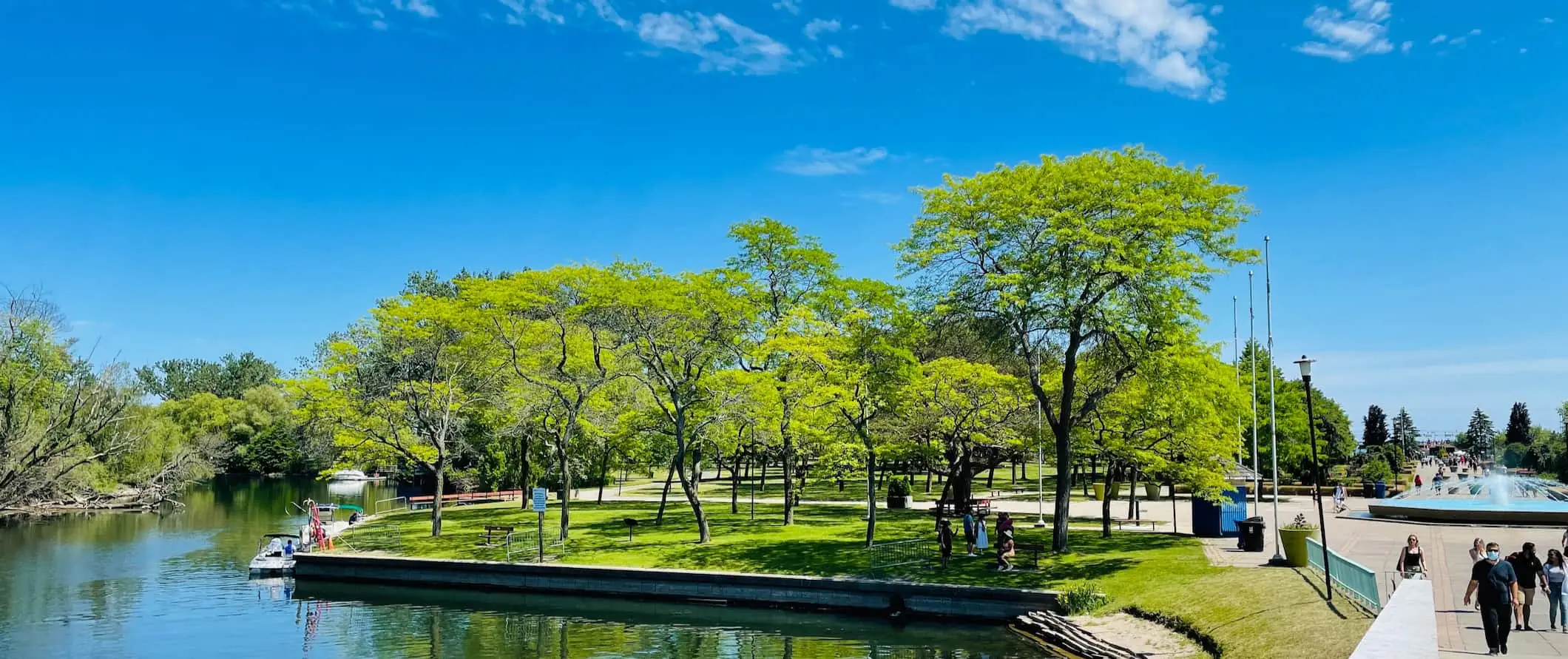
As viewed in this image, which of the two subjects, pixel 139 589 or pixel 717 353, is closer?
pixel 139 589

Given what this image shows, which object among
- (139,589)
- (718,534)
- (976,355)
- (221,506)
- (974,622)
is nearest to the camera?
(974,622)

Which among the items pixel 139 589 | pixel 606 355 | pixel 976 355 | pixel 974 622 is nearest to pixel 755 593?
pixel 974 622

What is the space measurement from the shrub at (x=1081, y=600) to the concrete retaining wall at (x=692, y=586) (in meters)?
0.41

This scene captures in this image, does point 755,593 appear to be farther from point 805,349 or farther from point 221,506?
point 221,506

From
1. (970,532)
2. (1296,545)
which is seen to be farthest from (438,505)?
(1296,545)

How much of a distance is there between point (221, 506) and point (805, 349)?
56.2 metres

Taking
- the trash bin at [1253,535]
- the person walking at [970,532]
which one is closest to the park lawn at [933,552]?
the person walking at [970,532]

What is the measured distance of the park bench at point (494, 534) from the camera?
39.3m

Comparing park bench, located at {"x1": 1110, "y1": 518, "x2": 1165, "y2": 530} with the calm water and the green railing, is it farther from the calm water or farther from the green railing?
the calm water

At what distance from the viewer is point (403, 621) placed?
31.0m

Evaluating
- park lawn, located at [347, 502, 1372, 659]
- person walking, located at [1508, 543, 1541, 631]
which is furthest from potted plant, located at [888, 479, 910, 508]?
person walking, located at [1508, 543, 1541, 631]

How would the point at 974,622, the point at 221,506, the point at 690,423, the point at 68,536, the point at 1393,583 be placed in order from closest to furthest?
the point at 1393,583 < the point at 974,622 < the point at 690,423 < the point at 68,536 < the point at 221,506

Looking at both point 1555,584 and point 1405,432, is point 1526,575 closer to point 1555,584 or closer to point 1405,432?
point 1555,584

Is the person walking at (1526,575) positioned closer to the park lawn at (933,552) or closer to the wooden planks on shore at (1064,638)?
the park lawn at (933,552)
